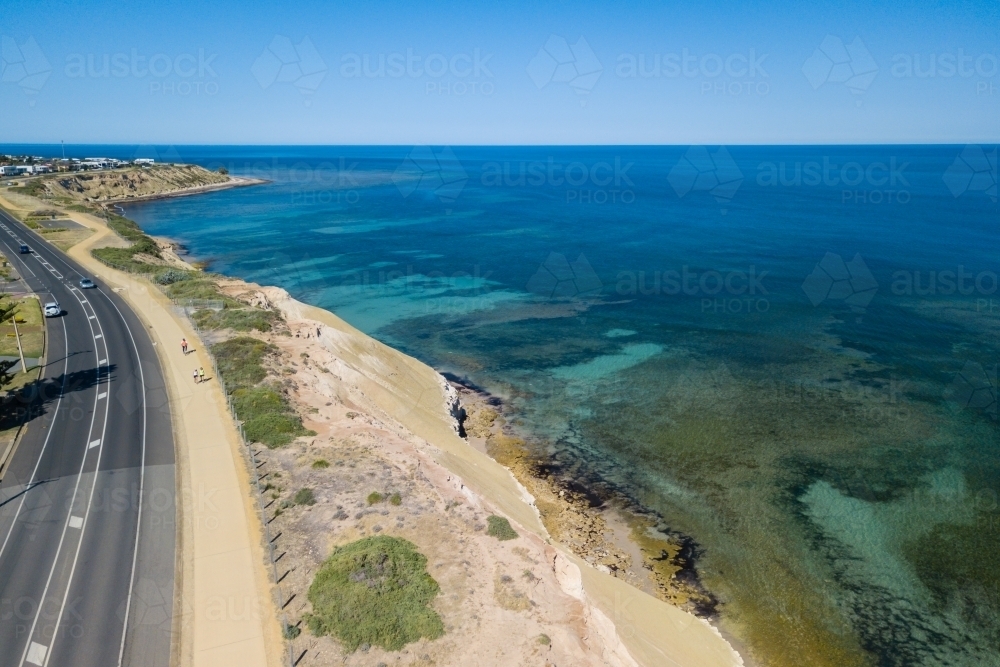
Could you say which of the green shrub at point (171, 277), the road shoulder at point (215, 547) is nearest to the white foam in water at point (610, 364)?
the road shoulder at point (215, 547)

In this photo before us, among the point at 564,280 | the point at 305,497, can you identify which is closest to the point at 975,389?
the point at 564,280

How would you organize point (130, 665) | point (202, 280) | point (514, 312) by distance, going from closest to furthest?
point (130, 665) → point (202, 280) → point (514, 312)

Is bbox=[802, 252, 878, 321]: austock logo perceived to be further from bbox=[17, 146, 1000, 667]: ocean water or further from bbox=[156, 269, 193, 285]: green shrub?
bbox=[156, 269, 193, 285]: green shrub

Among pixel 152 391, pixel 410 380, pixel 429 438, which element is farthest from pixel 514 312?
pixel 152 391

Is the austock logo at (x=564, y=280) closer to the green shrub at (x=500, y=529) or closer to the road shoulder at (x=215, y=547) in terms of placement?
the road shoulder at (x=215, y=547)

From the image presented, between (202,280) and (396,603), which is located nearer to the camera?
(396,603)

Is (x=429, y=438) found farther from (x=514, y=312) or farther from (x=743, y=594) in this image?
(x=514, y=312)

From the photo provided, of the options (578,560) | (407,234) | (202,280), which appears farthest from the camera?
(407,234)
